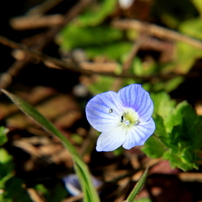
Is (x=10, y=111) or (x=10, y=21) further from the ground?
(x=10, y=21)

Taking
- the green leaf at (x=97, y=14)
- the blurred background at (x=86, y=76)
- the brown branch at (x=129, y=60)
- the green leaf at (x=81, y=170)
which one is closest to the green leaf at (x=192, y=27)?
the blurred background at (x=86, y=76)

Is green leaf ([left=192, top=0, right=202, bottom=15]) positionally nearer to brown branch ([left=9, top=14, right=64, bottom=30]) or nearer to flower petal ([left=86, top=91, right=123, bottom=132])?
brown branch ([left=9, top=14, right=64, bottom=30])

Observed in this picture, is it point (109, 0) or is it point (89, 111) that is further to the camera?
point (109, 0)

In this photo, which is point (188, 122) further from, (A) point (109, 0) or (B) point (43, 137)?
(A) point (109, 0)

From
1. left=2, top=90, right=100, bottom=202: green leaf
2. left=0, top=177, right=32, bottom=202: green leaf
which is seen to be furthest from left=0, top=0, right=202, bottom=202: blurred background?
Result: left=2, top=90, right=100, bottom=202: green leaf

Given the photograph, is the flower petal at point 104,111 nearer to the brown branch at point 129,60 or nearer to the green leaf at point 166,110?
the green leaf at point 166,110

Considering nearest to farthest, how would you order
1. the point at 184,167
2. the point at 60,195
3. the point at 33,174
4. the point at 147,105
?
the point at 147,105, the point at 184,167, the point at 60,195, the point at 33,174

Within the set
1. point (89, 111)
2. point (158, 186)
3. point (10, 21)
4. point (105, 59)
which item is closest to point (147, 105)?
point (89, 111)
